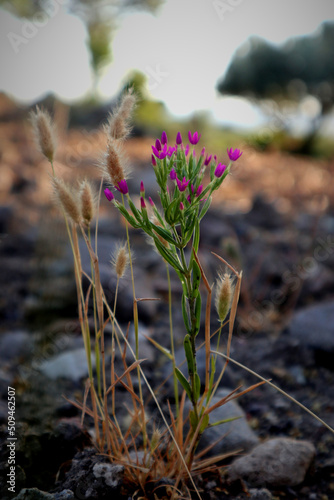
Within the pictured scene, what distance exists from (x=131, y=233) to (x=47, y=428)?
2.29 metres

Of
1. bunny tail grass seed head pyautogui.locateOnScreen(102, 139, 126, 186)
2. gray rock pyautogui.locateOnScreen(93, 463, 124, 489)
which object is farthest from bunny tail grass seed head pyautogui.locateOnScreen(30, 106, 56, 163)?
gray rock pyautogui.locateOnScreen(93, 463, 124, 489)

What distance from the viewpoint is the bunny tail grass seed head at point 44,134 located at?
1051mm

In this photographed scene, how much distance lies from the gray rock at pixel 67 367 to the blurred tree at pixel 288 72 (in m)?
6.30

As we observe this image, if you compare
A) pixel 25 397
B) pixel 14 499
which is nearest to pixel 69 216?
pixel 14 499

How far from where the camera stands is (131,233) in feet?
11.3

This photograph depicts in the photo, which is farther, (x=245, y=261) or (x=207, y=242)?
(x=207, y=242)

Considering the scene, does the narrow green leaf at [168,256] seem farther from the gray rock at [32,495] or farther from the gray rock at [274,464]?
the gray rock at [274,464]

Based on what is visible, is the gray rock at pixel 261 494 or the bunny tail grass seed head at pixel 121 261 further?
the gray rock at pixel 261 494

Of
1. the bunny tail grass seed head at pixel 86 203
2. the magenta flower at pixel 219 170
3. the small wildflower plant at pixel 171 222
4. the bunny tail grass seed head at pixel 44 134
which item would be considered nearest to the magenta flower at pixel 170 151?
the small wildflower plant at pixel 171 222

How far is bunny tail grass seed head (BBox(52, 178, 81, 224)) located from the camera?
3.24ft

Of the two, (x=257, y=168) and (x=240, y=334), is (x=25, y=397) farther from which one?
(x=257, y=168)

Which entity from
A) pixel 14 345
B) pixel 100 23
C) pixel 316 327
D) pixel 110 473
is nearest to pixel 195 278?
pixel 110 473

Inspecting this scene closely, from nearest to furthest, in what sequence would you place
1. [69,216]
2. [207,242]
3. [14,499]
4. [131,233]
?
[14,499] < [69,216] < [207,242] < [131,233]

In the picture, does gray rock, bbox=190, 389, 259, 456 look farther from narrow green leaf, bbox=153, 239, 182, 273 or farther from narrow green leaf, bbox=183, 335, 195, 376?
narrow green leaf, bbox=153, 239, 182, 273
